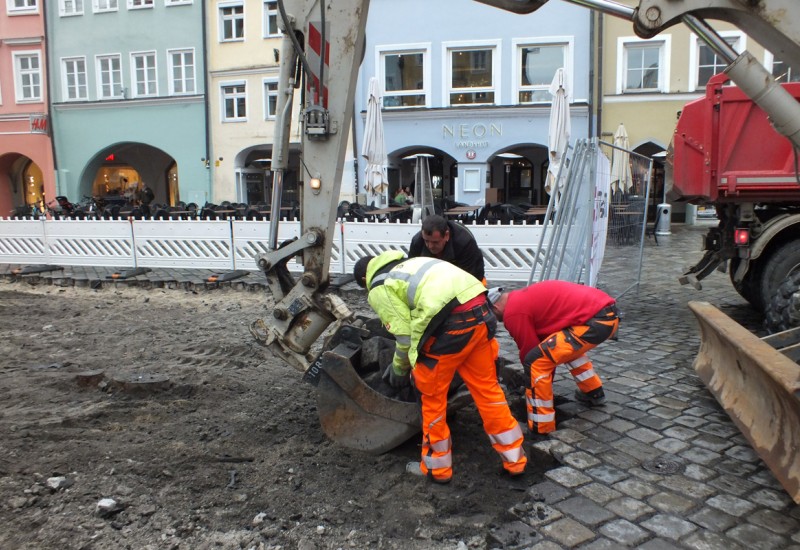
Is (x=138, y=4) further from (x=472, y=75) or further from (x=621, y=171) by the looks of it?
(x=621, y=171)

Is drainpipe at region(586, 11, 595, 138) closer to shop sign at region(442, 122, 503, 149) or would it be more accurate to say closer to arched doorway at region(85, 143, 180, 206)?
shop sign at region(442, 122, 503, 149)

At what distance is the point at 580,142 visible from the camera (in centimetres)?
607

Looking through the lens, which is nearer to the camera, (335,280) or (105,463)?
(105,463)

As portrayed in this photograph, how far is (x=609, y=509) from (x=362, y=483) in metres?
1.37

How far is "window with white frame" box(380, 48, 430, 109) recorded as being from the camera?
20078 mm

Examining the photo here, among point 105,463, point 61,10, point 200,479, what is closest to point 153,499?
point 200,479

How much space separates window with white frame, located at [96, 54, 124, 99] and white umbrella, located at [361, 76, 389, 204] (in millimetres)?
13335

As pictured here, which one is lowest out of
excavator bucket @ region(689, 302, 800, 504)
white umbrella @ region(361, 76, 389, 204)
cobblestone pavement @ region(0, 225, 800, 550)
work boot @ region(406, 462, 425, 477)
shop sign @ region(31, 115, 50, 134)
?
work boot @ region(406, 462, 425, 477)

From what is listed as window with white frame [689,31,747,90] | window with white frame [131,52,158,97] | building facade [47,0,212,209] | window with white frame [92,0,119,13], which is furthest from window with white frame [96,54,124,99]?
window with white frame [689,31,747,90]

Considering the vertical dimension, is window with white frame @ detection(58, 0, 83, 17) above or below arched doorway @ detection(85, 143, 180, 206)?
above

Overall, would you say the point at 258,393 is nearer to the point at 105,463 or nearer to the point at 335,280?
the point at 105,463

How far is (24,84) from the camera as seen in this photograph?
24078 mm

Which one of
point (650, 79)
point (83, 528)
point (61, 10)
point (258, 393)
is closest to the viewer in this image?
point (83, 528)

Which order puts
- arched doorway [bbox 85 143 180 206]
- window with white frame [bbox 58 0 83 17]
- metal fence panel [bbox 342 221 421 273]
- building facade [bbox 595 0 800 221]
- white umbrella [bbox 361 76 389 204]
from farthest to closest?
arched doorway [bbox 85 143 180 206], window with white frame [bbox 58 0 83 17], building facade [bbox 595 0 800 221], white umbrella [bbox 361 76 389 204], metal fence panel [bbox 342 221 421 273]
